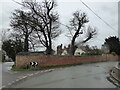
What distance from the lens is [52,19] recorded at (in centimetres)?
4188

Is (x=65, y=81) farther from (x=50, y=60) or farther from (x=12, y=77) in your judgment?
(x=50, y=60)

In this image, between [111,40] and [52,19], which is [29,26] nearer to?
[52,19]

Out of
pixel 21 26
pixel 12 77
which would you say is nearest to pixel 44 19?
pixel 21 26

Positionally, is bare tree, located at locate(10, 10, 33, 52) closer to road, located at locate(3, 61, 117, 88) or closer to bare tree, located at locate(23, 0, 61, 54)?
bare tree, located at locate(23, 0, 61, 54)

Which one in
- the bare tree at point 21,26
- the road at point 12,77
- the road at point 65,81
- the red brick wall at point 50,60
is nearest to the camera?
the road at point 65,81

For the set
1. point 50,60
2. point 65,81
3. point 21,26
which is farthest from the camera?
point 21,26

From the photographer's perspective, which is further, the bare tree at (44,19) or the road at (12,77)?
the bare tree at (44,19)

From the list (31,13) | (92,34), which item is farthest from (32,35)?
(92,34)

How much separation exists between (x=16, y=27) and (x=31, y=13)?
3.89 meters

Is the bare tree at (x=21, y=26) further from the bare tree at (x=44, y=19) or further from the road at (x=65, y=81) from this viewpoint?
the road at (x=65, y=81)

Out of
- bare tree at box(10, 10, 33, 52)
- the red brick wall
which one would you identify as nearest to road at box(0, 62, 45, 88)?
the red brick wall

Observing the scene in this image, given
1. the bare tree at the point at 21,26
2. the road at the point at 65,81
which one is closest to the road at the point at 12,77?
the road at the point at 65,81

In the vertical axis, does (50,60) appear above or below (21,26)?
below

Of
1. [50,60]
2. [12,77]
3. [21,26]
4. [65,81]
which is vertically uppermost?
[21,26]
